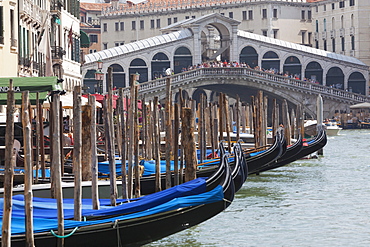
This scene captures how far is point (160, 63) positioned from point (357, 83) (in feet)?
30.7

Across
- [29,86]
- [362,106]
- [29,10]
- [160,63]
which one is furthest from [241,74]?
[29,86]

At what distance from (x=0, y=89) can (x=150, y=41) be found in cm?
3344

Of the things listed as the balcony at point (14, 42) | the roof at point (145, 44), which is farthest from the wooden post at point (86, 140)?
the roof at point (145, 44)

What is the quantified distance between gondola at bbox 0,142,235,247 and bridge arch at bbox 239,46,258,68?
38.0 metres

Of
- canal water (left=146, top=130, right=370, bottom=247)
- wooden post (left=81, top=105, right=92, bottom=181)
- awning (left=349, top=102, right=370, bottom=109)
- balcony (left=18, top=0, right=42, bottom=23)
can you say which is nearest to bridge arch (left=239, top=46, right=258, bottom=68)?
awning (left=349, top=102, right=370, bottom=109)

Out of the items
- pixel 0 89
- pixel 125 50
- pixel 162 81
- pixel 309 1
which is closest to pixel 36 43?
pixel 0 89

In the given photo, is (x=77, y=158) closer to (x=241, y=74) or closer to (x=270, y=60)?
(x=241, y=74)

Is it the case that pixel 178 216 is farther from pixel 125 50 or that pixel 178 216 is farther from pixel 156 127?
pixel 125 50

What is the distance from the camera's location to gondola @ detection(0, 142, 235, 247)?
7.62 metres

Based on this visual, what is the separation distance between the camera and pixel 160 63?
45469 millimetres

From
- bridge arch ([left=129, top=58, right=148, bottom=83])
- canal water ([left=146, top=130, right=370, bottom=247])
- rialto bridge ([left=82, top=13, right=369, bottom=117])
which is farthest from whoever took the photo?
bridge arch ([left=129, top=58, right=148, bottom=83])

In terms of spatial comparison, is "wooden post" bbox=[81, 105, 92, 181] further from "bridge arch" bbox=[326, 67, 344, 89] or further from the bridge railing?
"bridge arch" bbox=[326, 67, 344, 89]

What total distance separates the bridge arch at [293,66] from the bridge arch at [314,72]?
38 cm

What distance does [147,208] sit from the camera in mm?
8320
